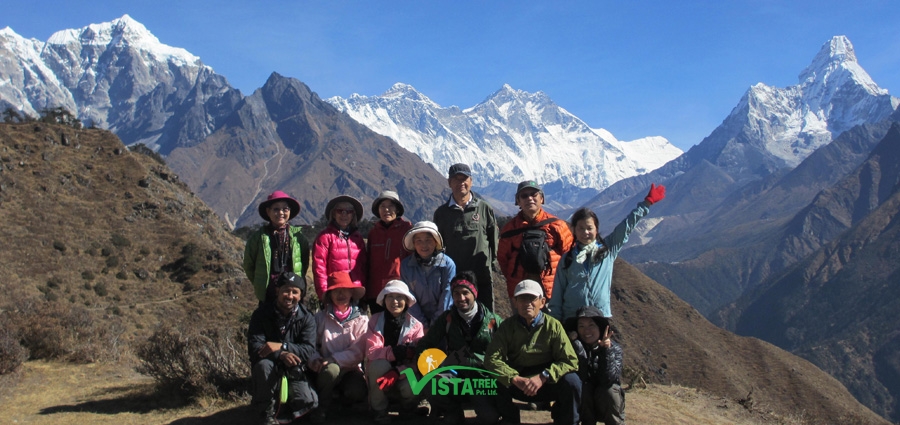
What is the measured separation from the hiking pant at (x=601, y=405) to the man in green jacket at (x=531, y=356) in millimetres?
244

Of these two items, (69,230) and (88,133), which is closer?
(69,230)

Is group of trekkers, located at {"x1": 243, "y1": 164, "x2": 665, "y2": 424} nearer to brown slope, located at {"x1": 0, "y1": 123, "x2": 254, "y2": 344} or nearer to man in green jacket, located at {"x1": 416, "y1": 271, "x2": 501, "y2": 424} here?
man in green jacket, located at {"x1": 416, "y1": 271, "x2": 501, "y2": 424}

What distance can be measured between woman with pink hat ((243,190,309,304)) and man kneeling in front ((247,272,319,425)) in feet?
1.33

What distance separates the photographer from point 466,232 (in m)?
7.91

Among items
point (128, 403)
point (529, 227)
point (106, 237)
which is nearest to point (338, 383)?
point (529, 227)

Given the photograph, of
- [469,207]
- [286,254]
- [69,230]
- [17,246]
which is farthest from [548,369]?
[69,230]

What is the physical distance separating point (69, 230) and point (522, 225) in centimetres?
4145

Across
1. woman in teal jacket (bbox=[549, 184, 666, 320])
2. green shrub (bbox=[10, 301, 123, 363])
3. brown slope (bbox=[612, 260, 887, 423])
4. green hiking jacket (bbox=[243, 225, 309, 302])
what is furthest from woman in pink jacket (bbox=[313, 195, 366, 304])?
brown slope (bbox=[612, 260, 887, 423])

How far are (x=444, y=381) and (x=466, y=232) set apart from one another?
2.10 meters

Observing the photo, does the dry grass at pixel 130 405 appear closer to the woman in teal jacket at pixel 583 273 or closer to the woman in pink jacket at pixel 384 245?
the woman in teal jacket at pixel 583 273

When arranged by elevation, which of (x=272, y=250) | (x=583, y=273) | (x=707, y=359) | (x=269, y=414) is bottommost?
(x=707, y=359)

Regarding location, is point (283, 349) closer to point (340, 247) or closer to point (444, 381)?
point (340, 247)

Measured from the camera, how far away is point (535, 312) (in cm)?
651

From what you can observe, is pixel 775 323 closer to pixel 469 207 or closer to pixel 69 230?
pixel 69 230
